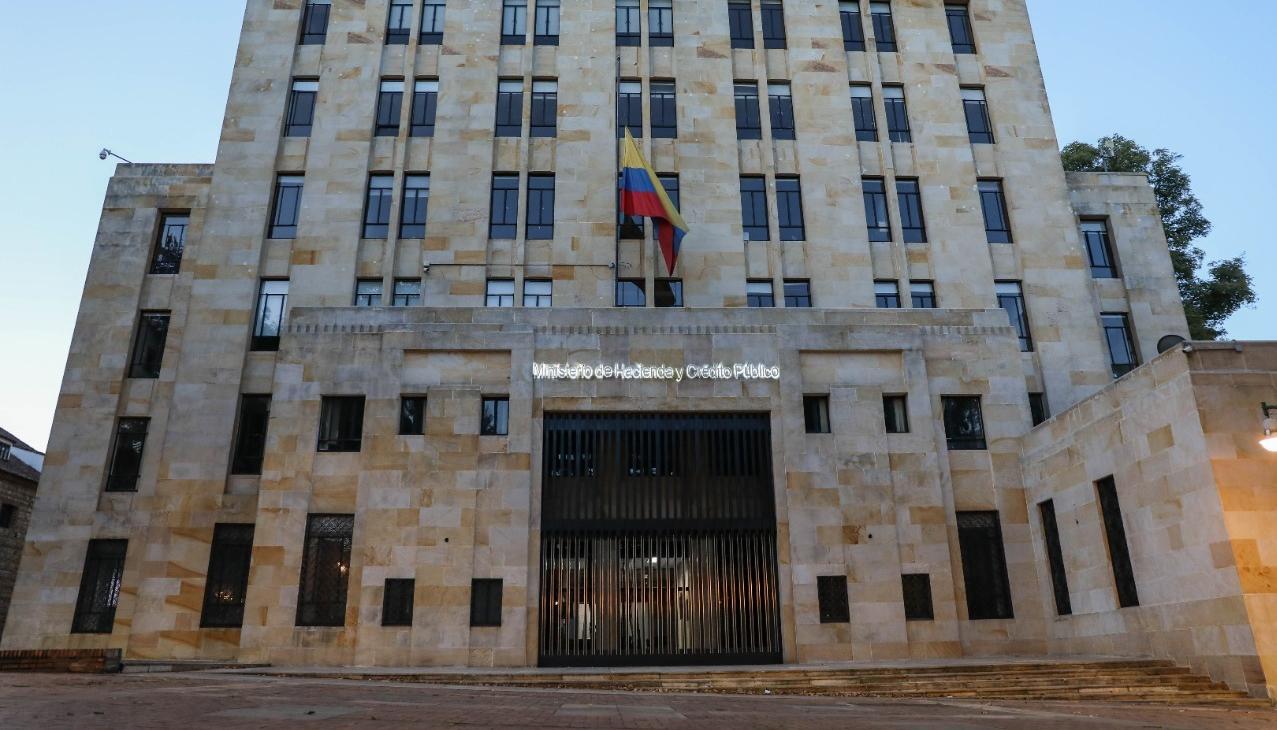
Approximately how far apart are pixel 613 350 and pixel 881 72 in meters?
18.7

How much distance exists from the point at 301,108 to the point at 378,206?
5913 millimetres

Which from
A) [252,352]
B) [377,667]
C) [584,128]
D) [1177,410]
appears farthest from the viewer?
[584,128]

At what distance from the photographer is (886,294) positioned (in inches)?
1262

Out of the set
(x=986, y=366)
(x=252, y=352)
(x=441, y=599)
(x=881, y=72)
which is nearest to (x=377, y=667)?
(x=441, y=599)

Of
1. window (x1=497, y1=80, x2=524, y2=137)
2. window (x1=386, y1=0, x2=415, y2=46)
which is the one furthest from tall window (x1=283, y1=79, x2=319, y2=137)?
window (x1=497, y1=80, x2=524, y2=137)

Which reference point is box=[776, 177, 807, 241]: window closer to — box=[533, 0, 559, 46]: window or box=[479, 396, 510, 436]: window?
box=[533, 0, 559, 46]: window

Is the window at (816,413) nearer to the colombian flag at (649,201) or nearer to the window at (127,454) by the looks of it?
the colombian flag at (649,201)

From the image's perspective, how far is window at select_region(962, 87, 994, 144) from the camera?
115ft

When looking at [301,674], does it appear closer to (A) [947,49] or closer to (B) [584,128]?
(B) [584,128]

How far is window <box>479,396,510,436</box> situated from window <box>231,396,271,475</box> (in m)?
8.50

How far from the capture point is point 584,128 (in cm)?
3366

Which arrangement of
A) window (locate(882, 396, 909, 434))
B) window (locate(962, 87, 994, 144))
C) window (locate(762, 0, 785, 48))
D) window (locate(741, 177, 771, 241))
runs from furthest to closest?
1. window (locate(762, 0, 785, 48))
2. window (locate(962, 87, 994, 144))
3. window (locate(741, 177, 771, 241))
4. window (locate(882, 396, 909, 434))

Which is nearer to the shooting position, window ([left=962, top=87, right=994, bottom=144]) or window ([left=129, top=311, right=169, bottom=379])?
window ([left=129, top=311, right=169, bottom=379])

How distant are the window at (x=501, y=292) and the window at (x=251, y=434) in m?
8.67
